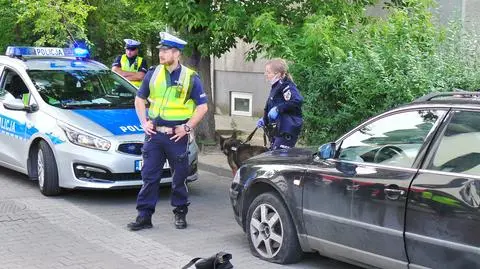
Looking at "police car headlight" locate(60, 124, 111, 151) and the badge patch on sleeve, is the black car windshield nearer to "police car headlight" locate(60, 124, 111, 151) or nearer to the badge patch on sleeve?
"police car headlight" locate(60, 124, 111, 151)

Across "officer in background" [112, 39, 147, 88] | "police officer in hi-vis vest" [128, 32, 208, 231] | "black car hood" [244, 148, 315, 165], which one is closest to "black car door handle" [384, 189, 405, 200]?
"black car hood" [244, 148, 315, 165]

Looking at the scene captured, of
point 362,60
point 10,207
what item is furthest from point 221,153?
point 10,207

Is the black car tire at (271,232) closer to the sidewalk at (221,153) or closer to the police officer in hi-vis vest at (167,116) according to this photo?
the police officer in hi-vis vest at (167,116)

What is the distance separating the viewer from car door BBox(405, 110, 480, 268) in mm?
3879

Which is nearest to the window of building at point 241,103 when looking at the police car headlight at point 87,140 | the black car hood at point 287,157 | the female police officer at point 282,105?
the police car headlight at point 87,140

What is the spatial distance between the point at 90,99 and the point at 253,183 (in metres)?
3.43

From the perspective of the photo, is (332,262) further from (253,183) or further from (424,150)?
(424,150)

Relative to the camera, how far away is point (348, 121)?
24.9 ft

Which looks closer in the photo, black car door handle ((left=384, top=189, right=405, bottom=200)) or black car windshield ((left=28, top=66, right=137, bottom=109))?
black car door handle ((left=384, top=189, right=405, bottom=200))

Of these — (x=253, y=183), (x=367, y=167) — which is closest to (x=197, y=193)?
(x=253, y=183)

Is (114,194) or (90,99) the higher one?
Answer: (90,99)

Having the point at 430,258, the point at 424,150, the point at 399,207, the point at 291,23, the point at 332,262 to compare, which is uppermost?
the point at 291,23

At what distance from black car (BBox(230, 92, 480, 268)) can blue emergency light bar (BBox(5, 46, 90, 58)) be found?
4630mm

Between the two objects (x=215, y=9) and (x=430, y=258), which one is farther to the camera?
(x=215, y=9)
